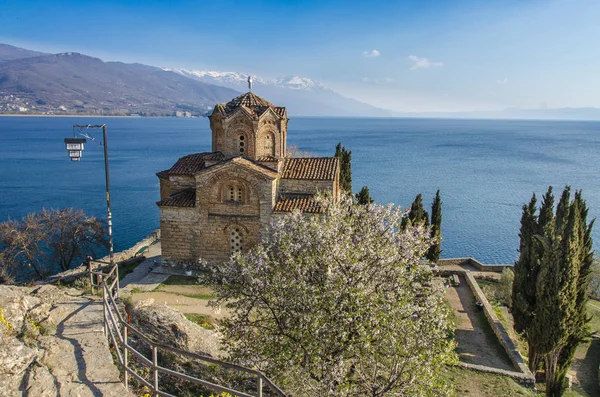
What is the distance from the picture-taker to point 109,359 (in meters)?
7.36

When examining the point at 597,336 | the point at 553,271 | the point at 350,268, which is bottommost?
the point at 597,336

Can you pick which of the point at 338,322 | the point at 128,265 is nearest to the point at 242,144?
the point at 128,265

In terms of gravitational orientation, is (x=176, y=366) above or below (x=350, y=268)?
below

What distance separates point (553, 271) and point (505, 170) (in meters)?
76.4

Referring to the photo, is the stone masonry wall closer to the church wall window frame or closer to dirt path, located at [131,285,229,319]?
the church wall window frame

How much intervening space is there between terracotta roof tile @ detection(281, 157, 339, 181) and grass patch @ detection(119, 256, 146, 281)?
953 cm

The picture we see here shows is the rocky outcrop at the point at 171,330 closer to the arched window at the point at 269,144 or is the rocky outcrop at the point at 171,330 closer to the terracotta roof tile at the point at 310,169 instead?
the terracotta roof tile at the point at 310,169

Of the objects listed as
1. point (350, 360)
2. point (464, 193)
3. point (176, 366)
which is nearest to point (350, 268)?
point (350, 360)

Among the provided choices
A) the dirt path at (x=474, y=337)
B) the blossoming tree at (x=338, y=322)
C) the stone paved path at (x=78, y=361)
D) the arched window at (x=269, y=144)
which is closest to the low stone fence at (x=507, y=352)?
the dirt path at (x=474, y=337)

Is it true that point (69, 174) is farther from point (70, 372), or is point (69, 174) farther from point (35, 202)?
point (70, 372)

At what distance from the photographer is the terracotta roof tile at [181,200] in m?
22.2

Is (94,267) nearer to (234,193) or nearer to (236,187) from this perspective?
(234,193)

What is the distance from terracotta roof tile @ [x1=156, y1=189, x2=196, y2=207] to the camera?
22.2m

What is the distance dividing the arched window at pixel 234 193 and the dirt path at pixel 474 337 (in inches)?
468
